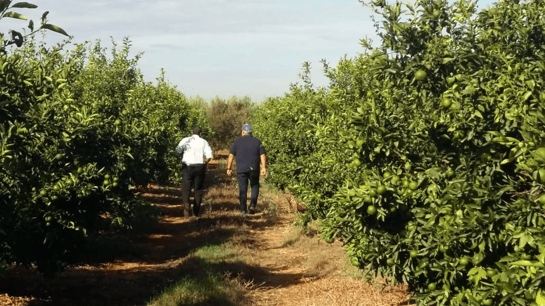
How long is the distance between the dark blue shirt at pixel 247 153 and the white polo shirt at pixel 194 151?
27.1 inches

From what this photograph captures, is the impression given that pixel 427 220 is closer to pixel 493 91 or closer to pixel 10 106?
pixel 493 91

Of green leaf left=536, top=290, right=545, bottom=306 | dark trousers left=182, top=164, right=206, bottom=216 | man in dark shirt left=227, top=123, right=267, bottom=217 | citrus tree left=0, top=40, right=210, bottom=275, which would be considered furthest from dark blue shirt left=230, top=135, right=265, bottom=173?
green leaf left=536, top=290, right=545, bottom=306

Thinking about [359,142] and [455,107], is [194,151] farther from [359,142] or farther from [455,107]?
[455,107]

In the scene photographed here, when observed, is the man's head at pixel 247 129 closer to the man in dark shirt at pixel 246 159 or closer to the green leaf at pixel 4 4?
the man in dark shirt at pixel 246 159

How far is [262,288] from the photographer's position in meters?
8.76

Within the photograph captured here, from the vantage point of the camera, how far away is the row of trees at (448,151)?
4277 mm

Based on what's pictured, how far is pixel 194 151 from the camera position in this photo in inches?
556

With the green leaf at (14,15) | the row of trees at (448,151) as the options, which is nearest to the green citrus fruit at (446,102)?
the row of trees at (448,151)

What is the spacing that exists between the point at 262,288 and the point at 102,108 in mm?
3667

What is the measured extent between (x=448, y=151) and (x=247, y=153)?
9.56 m

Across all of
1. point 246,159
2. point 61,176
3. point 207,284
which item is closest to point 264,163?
point 246,159

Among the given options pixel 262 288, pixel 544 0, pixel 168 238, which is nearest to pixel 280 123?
pixel 168 238

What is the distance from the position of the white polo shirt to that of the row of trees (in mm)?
8587

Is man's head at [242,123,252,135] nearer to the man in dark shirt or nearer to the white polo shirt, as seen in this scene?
the man in dark shirt
